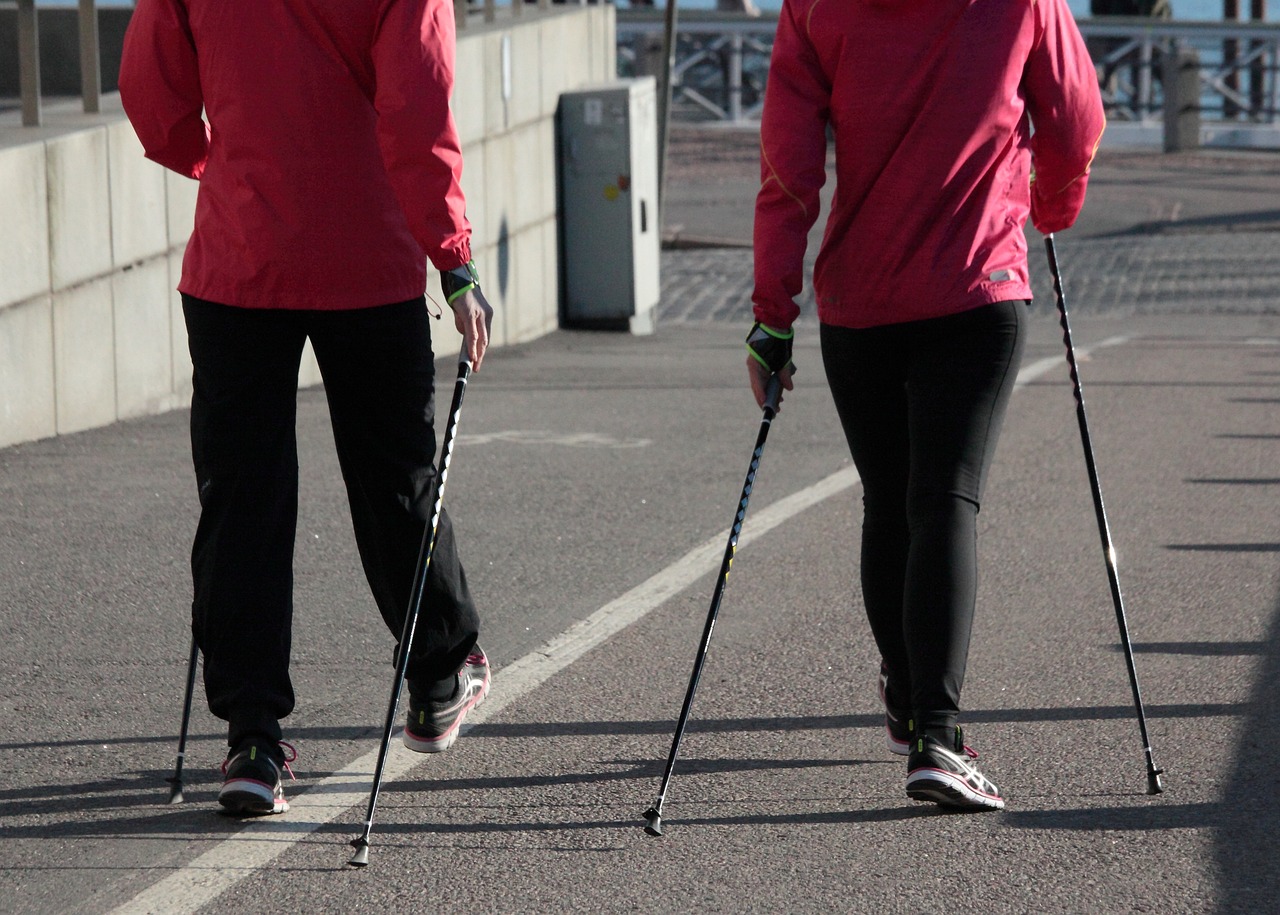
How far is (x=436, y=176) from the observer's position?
393 cm

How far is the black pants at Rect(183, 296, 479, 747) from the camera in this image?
13.4ft

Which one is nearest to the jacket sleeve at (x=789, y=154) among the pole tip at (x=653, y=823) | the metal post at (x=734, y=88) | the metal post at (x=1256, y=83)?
the pole tip at (x=653, y=823)

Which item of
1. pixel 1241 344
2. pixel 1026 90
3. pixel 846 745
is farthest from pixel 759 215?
pixel 1241 344

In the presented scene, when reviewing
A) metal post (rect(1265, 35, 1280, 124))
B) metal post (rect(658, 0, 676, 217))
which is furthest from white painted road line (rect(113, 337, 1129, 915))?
metal post (rect(1265, 35, 1280, 124))

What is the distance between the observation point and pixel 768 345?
4254mm

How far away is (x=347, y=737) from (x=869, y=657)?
1575 mm

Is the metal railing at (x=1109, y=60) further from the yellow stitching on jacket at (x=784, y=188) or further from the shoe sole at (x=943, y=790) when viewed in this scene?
the shoe sole at (x=943, y=790)

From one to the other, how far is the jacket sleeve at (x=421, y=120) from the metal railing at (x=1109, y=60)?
2755 centimetres

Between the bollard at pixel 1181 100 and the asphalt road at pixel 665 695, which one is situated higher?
the bollard at pixel 1181 100

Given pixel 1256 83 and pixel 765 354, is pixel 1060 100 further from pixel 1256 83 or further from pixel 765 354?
pixel 1256 83

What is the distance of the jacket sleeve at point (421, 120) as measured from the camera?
12.8ft

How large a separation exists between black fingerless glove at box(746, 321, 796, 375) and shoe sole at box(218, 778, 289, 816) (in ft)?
4.59

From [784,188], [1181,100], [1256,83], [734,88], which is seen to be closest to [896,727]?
[784,188]

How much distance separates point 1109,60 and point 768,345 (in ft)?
95.1
